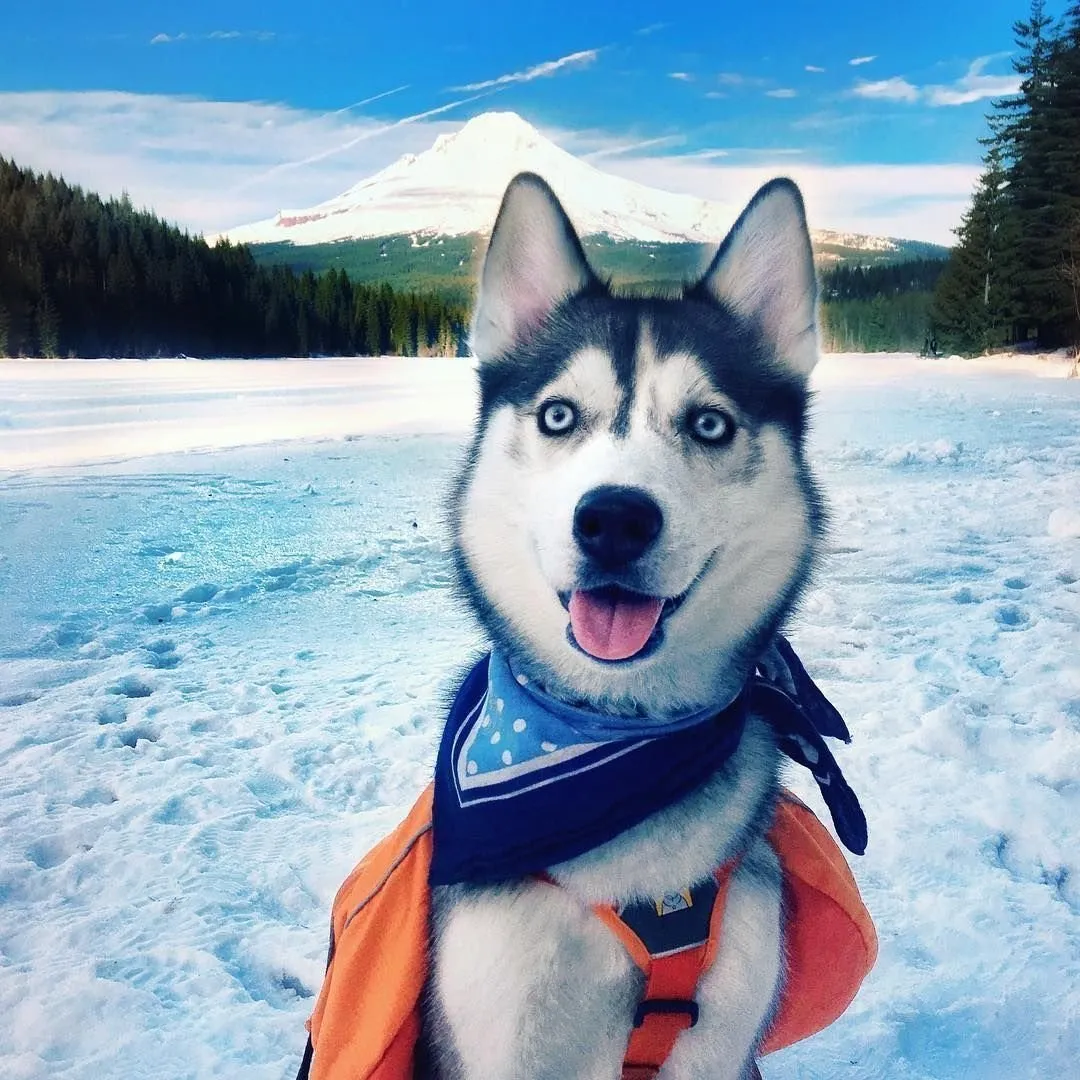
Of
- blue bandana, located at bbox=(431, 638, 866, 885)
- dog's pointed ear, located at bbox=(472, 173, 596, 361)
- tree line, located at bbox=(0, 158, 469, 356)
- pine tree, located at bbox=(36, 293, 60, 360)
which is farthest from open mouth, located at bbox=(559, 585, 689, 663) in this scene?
pine tree, located at bbox=(36, 293, 60, 360)

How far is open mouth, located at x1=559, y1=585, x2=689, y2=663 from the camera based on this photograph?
1.33 meters

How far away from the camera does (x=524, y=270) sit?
5.36 feet

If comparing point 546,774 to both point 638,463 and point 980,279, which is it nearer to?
point 638,463

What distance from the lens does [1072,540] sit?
525 cm

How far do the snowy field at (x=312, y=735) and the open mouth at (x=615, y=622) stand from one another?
1.39 ft

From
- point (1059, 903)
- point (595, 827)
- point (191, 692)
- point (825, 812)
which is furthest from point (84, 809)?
point (1059, 903)

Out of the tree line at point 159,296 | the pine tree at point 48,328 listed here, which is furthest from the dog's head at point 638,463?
the pine tree at point 48,328

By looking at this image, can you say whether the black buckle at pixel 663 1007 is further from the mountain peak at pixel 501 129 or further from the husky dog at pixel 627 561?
the mountain peak at pixel 501 129

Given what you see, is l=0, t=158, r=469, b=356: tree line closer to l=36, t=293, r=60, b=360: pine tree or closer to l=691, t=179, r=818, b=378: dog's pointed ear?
l=36, t=293, r=60, b=360: pine tree

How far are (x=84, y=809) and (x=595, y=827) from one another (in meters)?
2.09

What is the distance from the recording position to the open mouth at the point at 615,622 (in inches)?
52.3

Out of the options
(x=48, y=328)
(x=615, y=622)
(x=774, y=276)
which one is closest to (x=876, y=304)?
(x=774, y=276)

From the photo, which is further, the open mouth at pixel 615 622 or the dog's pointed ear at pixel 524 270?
the dog's pointed ear at pixel 524 270

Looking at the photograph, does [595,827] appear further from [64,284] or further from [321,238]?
[64,284]
